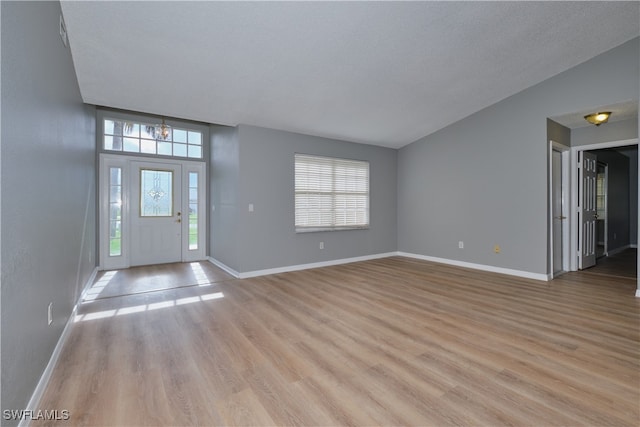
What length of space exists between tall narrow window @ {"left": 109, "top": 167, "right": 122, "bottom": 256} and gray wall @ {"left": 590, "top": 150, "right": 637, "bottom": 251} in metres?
9.95

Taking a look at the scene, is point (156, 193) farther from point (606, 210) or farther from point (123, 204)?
point (606, 210)

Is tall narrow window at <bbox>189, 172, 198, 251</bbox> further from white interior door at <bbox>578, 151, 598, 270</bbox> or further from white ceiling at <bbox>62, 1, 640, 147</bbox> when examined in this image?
white interior door at <bbox>578, 151, 598, 270</bbox>

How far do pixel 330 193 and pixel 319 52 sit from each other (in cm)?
287

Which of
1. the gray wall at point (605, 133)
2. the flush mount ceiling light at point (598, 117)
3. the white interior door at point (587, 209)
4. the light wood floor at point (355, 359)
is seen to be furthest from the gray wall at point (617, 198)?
Answer: the light wood floor at point (355, 359)

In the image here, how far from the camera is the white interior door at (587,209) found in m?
4.98

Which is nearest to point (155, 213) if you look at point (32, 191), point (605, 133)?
point (32, 191)

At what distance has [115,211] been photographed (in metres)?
5.33

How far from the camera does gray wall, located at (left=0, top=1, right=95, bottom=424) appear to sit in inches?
52.9

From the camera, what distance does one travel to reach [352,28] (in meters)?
2.91

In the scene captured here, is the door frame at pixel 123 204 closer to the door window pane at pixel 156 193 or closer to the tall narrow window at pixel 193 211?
the tall narrow window at pixel 193 211

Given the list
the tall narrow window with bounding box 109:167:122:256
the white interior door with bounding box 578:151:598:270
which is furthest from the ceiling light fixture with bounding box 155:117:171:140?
the white interior door with bounding box 578:151:598:270

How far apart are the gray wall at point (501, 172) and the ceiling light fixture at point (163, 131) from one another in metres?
4.91

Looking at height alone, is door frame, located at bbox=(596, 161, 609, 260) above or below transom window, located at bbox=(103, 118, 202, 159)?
below

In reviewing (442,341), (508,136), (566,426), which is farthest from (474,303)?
(508,136)
